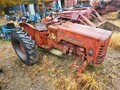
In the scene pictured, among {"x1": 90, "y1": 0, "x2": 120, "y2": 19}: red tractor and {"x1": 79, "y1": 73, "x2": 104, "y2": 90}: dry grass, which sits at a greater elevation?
{"x1": 90, "y1": 0, "x2": 120, "y2": 19}: red tractor

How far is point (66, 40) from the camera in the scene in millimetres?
4367

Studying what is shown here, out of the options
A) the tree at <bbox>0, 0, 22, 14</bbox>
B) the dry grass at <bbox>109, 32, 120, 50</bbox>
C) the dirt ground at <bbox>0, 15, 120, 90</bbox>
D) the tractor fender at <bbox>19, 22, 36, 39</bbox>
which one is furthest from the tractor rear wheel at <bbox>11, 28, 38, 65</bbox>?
the tree at <bbox>0, 0, 22, 14</bbox>

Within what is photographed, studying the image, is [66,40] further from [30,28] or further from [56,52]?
[30,28]

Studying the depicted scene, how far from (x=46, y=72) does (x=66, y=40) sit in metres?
1.03

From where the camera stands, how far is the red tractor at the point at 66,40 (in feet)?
12.6

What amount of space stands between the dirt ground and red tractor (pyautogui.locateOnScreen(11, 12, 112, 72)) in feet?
0.97

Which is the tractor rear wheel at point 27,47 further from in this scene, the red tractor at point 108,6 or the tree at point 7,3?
the tree at point 7,3

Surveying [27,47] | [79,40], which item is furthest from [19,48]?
[79,40]

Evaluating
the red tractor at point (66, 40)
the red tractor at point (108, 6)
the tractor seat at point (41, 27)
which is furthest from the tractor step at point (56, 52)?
the red tractor at point (108, 6)

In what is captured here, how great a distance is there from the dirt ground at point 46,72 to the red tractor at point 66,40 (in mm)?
296

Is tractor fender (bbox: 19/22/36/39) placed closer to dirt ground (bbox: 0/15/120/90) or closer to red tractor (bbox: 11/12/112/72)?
red tractor (bbox: 11/12/112/72)

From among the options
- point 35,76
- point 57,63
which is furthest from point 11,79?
point 57,63

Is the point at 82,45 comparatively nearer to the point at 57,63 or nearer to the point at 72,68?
the point at 72,68

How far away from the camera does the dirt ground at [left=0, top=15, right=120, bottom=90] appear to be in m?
4.07
